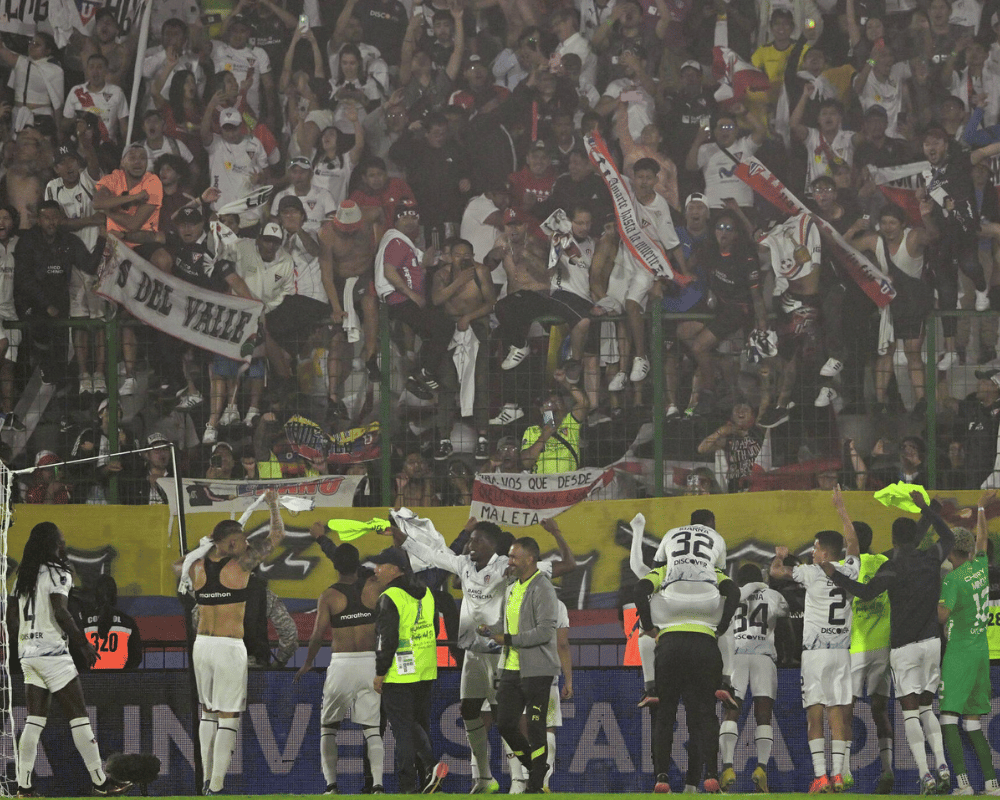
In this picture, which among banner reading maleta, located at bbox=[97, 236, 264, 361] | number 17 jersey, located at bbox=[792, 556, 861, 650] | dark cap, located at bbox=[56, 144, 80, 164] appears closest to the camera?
number 17 jersey, located at bbox=[792, 556, 861, 650]

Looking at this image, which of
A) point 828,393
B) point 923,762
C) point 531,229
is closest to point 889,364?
point 828,393

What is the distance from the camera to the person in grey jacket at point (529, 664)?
7.96 m

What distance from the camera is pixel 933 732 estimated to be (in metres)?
8.59

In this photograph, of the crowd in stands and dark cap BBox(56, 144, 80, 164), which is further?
dark cap BBox(56, 144, 80, 164)

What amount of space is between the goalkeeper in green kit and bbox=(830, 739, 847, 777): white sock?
0.68m

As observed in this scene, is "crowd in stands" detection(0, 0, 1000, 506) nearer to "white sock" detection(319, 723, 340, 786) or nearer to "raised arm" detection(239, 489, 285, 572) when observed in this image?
"raised arm" detection(239, 489, 285, 572)

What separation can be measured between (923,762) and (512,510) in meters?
4.95

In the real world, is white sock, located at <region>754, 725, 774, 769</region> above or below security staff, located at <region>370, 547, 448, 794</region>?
below

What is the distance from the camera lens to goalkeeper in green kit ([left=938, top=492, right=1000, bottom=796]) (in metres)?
8.52

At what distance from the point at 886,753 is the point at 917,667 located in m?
0.69

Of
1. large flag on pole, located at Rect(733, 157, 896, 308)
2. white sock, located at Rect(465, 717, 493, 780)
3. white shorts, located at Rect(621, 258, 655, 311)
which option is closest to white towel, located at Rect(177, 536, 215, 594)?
white sock, located at Rect(465, 717, 493, 780)

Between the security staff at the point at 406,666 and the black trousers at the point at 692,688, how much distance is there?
1593mm

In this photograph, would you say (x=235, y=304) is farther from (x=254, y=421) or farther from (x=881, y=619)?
(x=881, y=619)

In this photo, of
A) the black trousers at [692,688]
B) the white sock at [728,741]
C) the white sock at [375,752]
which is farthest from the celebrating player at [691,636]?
the white sock at [375,752]
